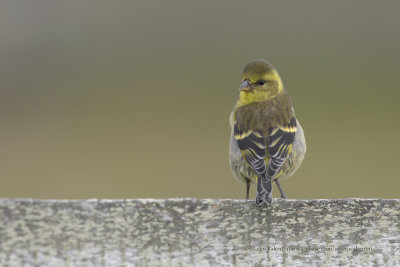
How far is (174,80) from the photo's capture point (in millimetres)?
5734

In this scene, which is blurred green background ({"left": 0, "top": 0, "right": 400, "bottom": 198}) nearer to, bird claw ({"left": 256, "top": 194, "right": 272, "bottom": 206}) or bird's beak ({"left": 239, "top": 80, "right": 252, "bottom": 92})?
bird's beak ({"left": 239, "top": 80, "right": 252, "bottom": 92})

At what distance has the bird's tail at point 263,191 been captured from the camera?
2.81 m

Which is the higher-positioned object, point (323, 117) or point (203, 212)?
point (323, 117)

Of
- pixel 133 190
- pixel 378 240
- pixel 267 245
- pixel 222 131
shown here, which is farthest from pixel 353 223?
pixel 222 131

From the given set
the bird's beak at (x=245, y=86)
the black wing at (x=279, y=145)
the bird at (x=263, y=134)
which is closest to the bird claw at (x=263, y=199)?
the bird at (x=263, y=134)

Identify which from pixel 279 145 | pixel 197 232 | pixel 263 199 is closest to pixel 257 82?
pixel 279 145

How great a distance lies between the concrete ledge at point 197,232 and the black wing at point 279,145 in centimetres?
126

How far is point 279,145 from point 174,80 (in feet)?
5.62

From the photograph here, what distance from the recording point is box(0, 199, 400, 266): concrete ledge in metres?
2.48

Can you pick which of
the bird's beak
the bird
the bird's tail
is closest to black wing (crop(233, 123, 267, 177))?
the bird

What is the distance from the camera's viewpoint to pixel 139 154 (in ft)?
17.9

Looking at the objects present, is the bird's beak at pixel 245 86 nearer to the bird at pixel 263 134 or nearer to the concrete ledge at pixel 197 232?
the bird at pixel 263 134

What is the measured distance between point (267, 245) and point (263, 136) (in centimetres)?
172

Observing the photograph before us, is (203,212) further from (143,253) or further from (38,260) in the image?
(38,260)
